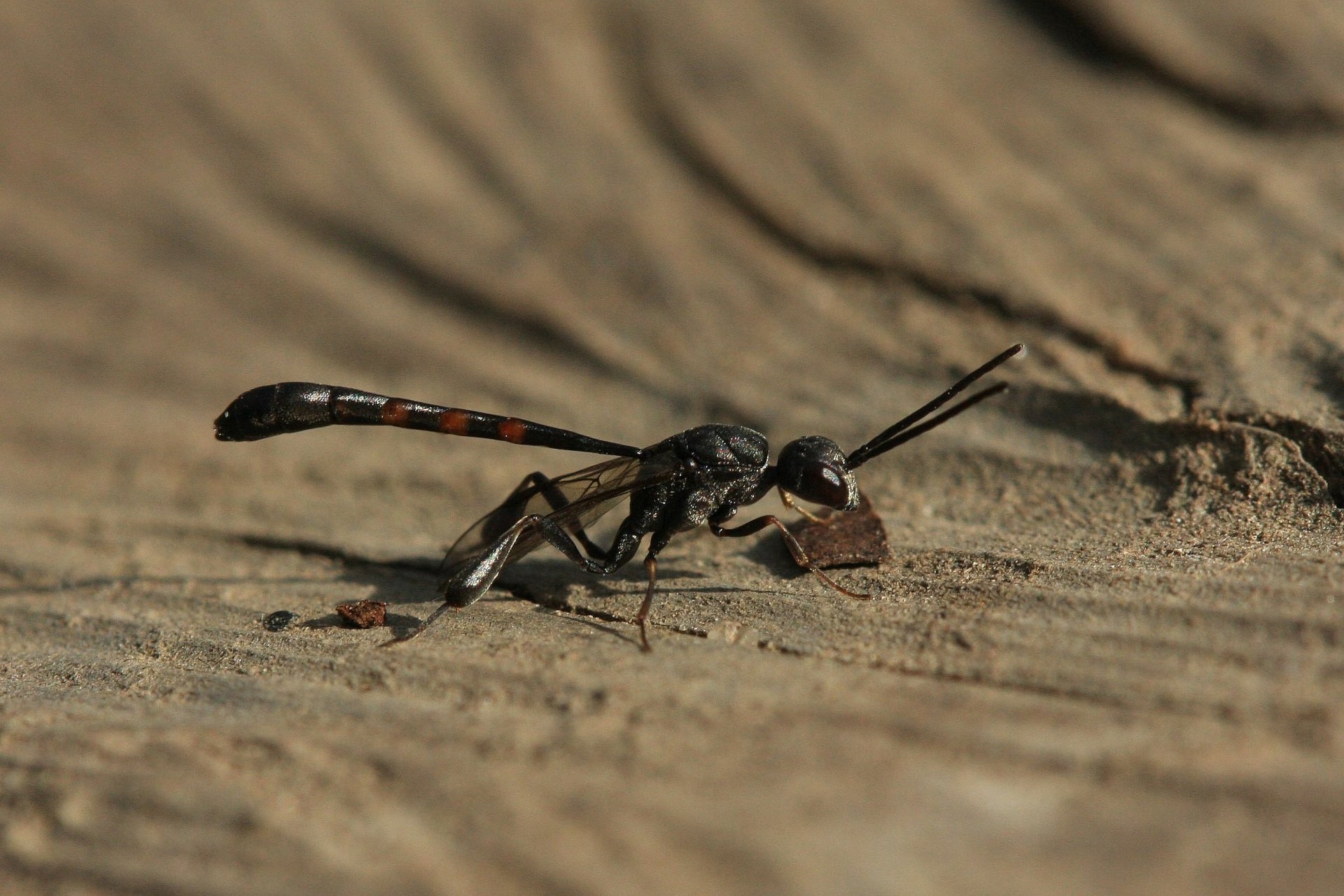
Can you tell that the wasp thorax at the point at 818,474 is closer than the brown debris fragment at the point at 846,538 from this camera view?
No

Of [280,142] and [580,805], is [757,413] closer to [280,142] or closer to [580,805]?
[580,805]

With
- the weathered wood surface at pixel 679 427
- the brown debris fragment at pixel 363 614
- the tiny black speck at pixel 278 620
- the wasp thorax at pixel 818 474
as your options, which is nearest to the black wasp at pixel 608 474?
the wasp thorax at pixel 818 474

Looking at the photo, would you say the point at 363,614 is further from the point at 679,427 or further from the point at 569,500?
the point at 679,427

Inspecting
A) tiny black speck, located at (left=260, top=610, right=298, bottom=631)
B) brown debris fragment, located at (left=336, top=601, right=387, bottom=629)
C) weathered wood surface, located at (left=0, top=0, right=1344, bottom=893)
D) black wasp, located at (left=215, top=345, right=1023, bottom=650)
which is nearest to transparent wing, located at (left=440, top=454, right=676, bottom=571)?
black wasp, located at (left=215, top=345, right=1023, bottom=650)

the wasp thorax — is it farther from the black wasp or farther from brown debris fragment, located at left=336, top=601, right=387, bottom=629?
brown debris fragment, located at left=336, top=601, right=387, bottom=629

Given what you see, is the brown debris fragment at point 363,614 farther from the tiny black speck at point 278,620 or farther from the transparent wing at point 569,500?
the transparent wing at point 569,500

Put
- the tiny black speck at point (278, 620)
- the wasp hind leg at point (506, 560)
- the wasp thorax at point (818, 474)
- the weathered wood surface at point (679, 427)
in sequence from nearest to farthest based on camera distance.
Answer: the weathered wood surface at point (679, 427) < the tiny black speck at point (278, 620) < the wasp hind leg at point (506, 560) < the wasp thorax at point (818, 474)
